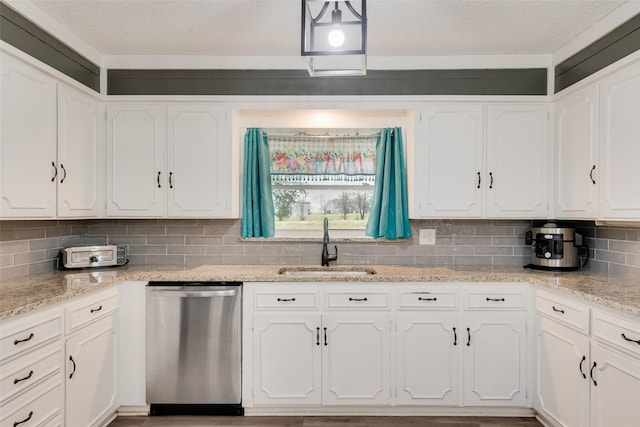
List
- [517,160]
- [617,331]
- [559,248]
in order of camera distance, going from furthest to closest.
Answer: [517,160]
[559,248]
[617,331]

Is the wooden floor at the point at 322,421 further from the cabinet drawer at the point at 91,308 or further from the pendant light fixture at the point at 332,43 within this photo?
the pendant light fixture at the point at 332,43

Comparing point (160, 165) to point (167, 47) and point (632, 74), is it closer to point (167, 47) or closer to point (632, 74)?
point (167, 47)

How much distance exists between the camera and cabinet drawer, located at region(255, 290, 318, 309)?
2.66m

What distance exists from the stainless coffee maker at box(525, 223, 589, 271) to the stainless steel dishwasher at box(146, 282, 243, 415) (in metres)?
2.12

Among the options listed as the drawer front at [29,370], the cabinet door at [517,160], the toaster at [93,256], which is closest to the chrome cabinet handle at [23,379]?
the drawer front at [29,370]

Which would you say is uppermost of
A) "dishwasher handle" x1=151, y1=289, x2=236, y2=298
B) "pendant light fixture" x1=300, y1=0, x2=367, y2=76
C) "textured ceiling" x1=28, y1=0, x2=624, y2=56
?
"textured ceiling" x1=28, y1=0, x2=624, y2=56

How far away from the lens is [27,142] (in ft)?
7.46

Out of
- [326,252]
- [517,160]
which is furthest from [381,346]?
[517,160]

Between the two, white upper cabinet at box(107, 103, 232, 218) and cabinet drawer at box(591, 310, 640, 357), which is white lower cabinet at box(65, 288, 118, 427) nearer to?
white upper cabinet at box(107, 103, 232, 218)

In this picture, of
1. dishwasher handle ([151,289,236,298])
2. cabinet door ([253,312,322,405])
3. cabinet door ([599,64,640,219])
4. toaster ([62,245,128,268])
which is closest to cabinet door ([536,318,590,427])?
cabinet door ([599,64,640,219])

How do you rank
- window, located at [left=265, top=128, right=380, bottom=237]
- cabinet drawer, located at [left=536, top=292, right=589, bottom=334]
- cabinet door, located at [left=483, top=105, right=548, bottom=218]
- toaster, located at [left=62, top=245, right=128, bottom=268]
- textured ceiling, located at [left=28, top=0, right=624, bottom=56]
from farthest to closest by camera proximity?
1. window, located at [left=265, top=128, right=380, bottom=237]
2. cabinet door, located at [left=483, top=105, right=548, bottom=218]
3. toaster, located at [left=62, top=245, right=128, bottom=268]
4. textured ceiling, located at [left=28, top=0, right=624, bottom=56]
5. cabinet drawer, located at [left=536, top=292, right=589, bottom=334]

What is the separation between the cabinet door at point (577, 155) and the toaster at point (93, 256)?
3.22 m

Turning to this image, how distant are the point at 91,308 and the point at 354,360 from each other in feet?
5.30

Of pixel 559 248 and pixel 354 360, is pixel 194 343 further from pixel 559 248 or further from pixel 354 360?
pixel 559 248
